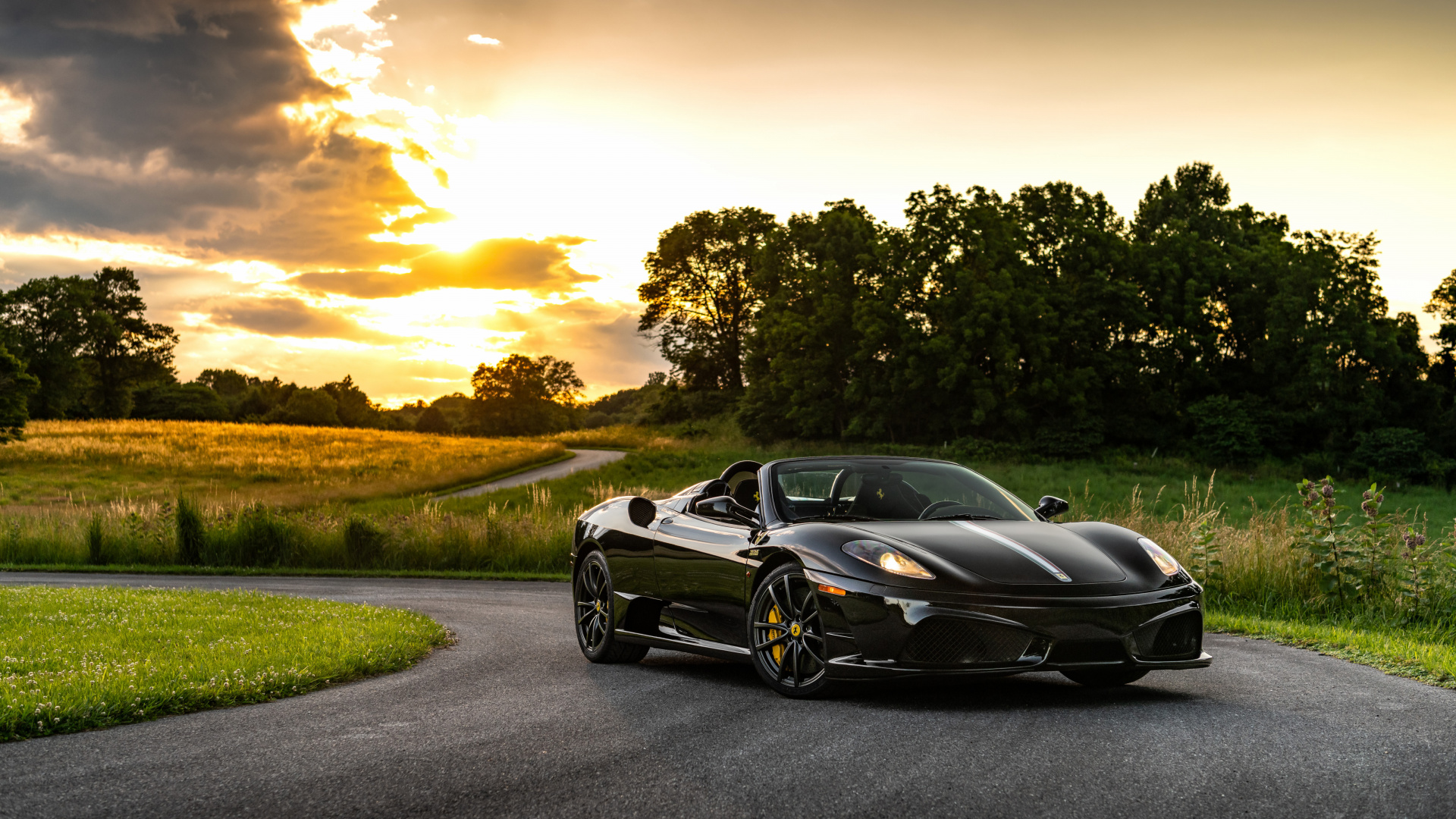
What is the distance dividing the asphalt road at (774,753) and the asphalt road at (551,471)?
119 ft

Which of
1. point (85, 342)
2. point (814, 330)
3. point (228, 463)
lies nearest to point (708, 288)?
point (814, 330)

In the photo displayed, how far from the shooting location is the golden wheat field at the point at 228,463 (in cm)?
4288

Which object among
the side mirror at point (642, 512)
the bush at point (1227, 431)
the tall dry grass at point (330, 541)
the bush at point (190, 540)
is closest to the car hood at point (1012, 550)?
the side mirror at point (642, 512)

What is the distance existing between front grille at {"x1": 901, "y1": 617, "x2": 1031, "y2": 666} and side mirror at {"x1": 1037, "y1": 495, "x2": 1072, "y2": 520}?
1.64 metres

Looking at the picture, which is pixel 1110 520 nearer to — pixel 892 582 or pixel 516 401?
pixel 892 582

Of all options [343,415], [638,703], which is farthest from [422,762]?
[343,415]

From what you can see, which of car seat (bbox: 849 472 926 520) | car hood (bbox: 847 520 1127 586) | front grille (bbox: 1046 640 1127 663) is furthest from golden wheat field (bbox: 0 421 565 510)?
front grille (bbox: 1046 640 1127 663)

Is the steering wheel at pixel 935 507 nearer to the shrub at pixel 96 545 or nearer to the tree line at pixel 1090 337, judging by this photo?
the shrub at pixel 96 545

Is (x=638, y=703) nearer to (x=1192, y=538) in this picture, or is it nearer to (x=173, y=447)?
(x=1192, y=538)

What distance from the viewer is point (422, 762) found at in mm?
4848

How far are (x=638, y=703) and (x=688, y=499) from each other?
75.8 inches

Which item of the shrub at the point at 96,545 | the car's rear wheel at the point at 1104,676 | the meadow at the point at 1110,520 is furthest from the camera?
the shrub at the point at 96,545

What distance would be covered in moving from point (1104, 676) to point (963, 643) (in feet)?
4.30

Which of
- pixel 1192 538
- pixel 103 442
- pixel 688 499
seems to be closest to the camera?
pixel 688 499
